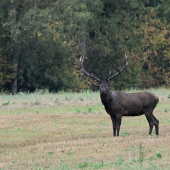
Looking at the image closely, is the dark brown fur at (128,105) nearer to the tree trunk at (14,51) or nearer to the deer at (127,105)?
the deer at (127,105)

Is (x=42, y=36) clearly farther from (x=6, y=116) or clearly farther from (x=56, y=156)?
(x=56, y=156)

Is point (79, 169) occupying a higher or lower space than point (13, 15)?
lower

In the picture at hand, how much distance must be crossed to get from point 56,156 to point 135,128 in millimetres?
5797

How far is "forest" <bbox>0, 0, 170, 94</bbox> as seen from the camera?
127ft

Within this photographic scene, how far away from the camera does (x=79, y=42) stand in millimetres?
45469

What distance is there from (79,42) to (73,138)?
101 ft

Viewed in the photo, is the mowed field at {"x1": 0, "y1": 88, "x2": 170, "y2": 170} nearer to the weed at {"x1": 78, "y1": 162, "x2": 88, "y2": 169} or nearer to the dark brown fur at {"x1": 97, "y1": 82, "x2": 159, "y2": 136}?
the weed at {"x1": 78, "y1": 162, "x2": 88, "y2": 169}

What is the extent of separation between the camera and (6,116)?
65.2 feet

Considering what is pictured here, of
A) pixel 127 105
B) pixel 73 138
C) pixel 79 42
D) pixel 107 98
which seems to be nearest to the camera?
pixel 107 98

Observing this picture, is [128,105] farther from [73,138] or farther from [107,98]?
[73,138]

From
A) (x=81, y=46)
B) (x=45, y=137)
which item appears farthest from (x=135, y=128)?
(x=81, y=46)

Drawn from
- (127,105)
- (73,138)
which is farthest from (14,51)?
(127,105)

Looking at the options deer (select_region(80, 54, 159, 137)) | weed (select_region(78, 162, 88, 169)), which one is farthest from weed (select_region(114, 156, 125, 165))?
deer (select_region(80, 54, 159, 137))

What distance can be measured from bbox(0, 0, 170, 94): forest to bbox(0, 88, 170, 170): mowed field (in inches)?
535
